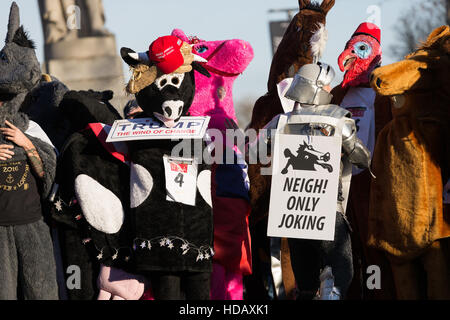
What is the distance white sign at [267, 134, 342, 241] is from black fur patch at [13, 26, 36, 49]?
2082mm

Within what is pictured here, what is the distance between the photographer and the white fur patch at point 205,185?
5.65 m

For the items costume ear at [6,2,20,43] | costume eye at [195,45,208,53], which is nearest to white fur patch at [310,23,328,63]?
costume eye at [195,45,208,53]

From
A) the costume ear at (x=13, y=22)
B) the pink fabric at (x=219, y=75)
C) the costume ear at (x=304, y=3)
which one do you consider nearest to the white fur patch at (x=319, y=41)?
the costume ear at (x=304, y=3)

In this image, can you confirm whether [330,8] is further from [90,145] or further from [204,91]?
[90,145]

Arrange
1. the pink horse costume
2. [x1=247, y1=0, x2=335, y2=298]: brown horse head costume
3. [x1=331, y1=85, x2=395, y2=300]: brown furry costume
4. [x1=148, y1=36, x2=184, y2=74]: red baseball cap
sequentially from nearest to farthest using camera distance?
[x1=148, y1=36, x2=184, y2=74]: red baseball cap → the pink horse costume → [x1=331, y1=85, x2=395, y2=300]: brown furry costume → [x1=247, y1=0, x2=335, y2=298]: brown horse head costume

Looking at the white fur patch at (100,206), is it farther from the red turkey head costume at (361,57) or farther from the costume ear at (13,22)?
the red turkey head costume at (361,57)

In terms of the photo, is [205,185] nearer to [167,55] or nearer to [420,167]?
[167,55]

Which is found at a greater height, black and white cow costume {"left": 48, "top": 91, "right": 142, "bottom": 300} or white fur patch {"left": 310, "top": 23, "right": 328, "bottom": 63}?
white fur patch {"left": 310, "top": 23, "right": 328, "bottom": 63}

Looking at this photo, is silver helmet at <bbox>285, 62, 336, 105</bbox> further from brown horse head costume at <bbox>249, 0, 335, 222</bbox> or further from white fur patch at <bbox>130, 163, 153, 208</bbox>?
white fur patch at <bbox>130, 163, 153, 208</bbox>

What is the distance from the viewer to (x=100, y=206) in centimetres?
575

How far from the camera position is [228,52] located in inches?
259

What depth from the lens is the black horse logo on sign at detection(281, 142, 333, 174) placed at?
543cm

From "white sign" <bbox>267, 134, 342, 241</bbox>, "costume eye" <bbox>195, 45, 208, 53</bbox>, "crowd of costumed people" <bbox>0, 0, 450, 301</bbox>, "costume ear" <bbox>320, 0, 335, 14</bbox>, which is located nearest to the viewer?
"white sign" <bbox>267, 134, 342, 241</bbox>

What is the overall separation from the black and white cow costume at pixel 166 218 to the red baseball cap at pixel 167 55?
0.05 m
